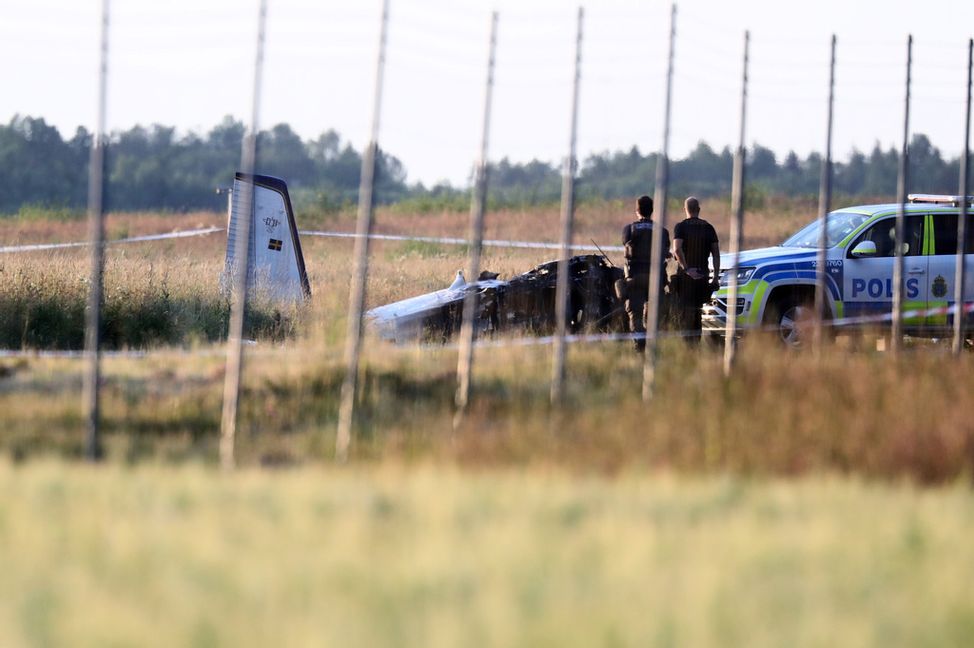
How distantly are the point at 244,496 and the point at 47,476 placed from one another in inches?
51.2

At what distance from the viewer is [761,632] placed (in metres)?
5.52

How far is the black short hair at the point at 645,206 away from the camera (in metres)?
15.9

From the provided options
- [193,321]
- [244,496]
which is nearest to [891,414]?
[244,496]

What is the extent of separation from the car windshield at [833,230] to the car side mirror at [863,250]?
0.24 metres

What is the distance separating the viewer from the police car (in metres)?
17.1

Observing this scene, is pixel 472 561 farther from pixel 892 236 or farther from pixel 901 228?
pixel 892 236

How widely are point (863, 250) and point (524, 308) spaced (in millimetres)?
3731

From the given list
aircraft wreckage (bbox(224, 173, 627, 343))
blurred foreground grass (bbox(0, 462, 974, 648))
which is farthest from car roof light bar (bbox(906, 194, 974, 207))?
blurred foreground grass (bbox(0, 462, 974, 648))

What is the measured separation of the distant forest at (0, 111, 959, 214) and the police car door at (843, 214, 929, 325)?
114 ft

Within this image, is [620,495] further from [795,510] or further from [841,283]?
[841,283]

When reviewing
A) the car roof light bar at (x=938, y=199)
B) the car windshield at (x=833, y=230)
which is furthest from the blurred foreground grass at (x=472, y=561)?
the car roof light bar at (x=938, y=199)

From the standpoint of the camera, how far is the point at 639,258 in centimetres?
1600

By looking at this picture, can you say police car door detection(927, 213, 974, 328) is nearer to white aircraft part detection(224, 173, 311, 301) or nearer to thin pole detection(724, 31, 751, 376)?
thin pole detection(724, 31, 751, 376)

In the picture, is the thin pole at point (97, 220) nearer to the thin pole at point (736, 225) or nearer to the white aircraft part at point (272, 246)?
the thin pole at point (736, 225)
